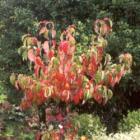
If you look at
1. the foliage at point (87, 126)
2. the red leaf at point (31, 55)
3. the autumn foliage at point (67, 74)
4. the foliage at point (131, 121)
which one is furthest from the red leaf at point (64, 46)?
the foliage at point (131, 121)

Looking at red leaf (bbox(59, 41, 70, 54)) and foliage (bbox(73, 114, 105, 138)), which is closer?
red leaf (bbox(59, 41, 70, 54))

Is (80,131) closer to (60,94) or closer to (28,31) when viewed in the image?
(60,94)

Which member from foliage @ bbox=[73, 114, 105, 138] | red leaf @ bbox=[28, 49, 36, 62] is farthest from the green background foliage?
red leaf @ bbox=[28, 49, 36, 62]

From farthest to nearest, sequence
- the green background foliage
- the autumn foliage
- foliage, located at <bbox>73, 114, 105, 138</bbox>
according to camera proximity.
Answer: the green background foliage → foliage, located at <bbox>73, 114, 105, 138</bbox> → the autumn foliage

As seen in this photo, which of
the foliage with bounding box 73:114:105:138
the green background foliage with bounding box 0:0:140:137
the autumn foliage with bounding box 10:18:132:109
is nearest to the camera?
the autumn foliage with bounding box 10:18:132:109

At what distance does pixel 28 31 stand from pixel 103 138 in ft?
8.32

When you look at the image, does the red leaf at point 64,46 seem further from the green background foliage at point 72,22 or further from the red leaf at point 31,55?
the green background foliage at point 72,22

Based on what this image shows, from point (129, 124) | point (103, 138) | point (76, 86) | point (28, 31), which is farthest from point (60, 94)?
point (28, 31)

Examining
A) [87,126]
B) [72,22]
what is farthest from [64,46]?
[72,22]

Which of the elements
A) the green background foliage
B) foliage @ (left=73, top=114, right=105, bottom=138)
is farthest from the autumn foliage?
the green background foliage

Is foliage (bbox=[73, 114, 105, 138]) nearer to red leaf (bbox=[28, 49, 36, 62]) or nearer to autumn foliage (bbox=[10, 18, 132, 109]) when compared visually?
autumn foliage (bbox=[10, 18, 132, 109])

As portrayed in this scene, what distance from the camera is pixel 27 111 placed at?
29.0 ft

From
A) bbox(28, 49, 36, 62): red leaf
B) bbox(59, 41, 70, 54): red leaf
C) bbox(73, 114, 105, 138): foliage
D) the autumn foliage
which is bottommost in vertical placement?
bbox(73, 114, 105, 138): foliage

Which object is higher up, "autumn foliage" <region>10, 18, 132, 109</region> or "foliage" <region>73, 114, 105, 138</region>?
"autumn foliage" <region>10, 18, 132, 109</region>
